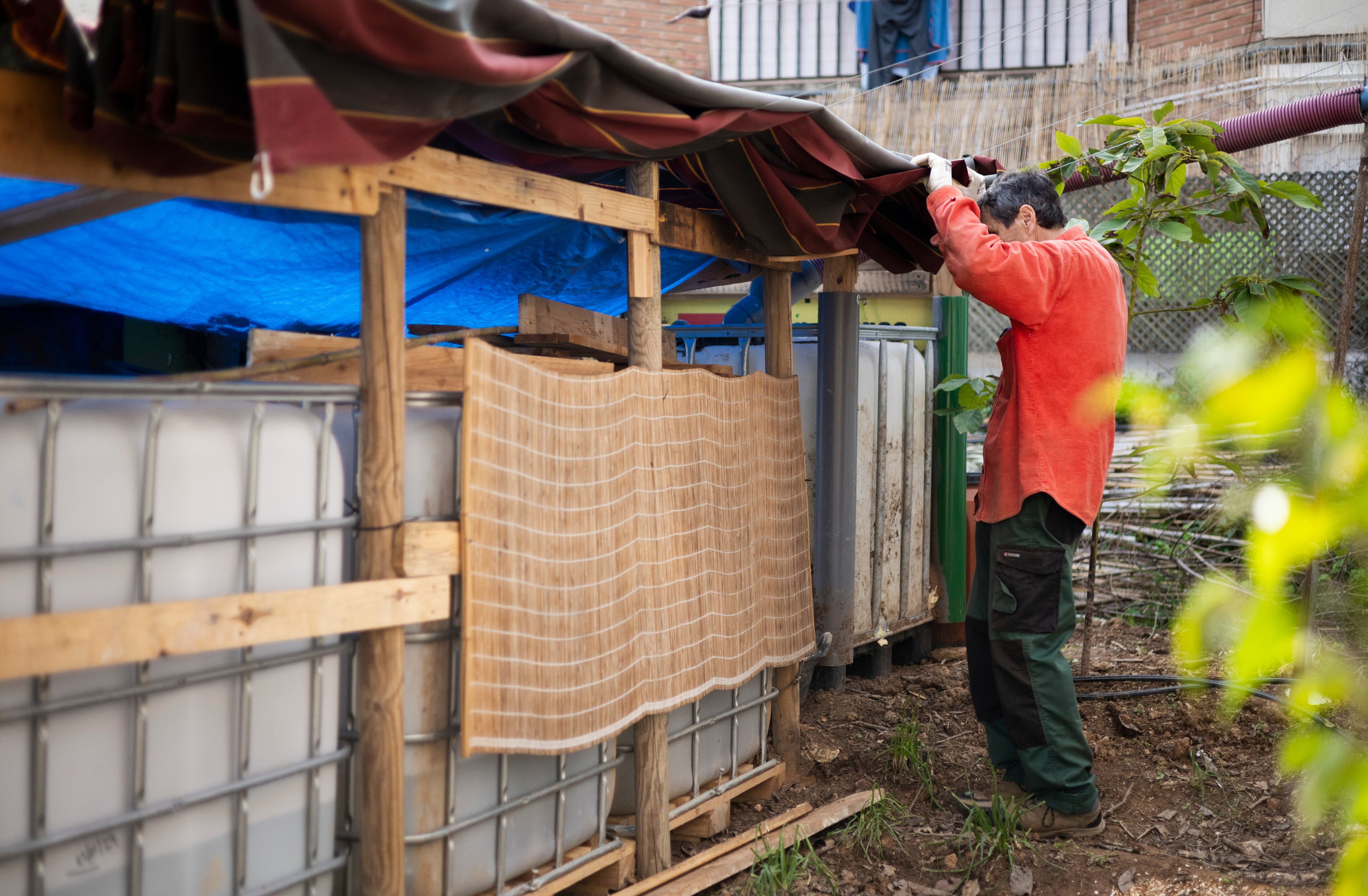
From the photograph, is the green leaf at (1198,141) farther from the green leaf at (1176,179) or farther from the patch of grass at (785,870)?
the patch of grass at (785,870)

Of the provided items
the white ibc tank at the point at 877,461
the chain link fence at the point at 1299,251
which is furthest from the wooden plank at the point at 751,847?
the chain link fence at the point at 1299,251

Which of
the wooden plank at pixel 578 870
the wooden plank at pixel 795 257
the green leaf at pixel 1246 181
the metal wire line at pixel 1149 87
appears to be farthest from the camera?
the metal wire line at pixel 1149 87

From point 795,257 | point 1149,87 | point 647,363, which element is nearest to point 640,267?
point 647,363

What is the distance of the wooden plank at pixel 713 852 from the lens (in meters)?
2.79

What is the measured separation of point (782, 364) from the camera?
3619 millimetres

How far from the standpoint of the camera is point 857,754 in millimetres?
3885

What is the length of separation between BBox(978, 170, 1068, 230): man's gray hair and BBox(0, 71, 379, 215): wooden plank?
2.17m

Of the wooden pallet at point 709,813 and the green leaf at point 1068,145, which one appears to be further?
the green leaf at point 1068,145

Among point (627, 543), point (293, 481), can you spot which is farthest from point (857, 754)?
point (293, 481)

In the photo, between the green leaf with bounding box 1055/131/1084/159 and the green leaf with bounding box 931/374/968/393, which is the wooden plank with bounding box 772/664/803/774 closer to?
the green leaf with bounding box 931/374/968/393

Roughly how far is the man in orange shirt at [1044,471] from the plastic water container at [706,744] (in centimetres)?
83

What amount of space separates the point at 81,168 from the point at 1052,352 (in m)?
2.65

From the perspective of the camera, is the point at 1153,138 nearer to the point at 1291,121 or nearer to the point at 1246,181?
the point at 1246,181

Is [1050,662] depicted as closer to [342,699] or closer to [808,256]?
[808,256]
